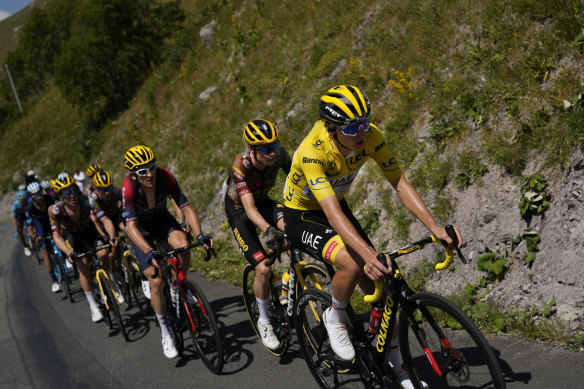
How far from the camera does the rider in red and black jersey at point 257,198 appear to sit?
5246mm

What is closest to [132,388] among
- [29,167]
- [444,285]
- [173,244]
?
[173,244]

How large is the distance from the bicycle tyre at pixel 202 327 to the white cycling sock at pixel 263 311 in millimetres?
556

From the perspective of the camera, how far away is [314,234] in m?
4.08

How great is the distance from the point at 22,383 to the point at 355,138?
5.89 m

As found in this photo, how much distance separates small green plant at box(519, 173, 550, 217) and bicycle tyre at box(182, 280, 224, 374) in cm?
364

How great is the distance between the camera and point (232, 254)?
33.2 ft

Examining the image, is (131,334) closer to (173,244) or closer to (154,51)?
(173,244)

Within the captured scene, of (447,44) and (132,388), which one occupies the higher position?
(447,44)

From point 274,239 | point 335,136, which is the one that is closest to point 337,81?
point 274,239

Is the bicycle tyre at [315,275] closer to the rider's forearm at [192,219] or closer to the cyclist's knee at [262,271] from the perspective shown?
the cyclist's knee at [262,271]

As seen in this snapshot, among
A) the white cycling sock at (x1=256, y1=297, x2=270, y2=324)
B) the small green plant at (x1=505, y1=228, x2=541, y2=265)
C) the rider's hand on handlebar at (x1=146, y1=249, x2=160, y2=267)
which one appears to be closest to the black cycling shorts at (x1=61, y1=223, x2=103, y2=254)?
the rider's hand on handlebar at (x1=146, y1=249, x2=160, y2=267)

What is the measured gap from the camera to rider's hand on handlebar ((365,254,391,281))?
10.4 ft

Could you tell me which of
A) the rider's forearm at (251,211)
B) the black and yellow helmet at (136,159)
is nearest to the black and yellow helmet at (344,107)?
the rider's forearm at (251,211)

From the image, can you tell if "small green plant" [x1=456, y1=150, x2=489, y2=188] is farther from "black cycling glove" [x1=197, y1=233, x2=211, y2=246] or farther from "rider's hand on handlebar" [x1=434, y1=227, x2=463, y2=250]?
"black cycling glove" [x1=197, y1=233, x2=211, y2=246]
